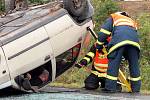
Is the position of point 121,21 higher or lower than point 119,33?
higher

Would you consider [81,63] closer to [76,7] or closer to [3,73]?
[76,7]

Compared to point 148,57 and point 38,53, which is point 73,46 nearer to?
point 38,53

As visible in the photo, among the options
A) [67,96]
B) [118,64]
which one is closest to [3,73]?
[67,96]

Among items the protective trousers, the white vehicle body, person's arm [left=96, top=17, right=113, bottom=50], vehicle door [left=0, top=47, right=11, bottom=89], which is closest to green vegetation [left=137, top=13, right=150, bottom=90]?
the protective trousers

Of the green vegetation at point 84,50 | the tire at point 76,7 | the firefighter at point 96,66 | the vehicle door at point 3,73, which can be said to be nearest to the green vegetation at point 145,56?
the green vegetation at point 84,50

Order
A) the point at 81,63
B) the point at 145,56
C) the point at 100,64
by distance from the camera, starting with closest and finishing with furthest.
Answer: the point at 100,64
the point at 81,63
the point at 145,56

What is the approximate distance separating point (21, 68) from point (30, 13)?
4.19 ft

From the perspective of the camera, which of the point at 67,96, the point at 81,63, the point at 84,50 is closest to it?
the point at 67,96

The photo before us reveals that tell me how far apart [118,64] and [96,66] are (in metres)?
0.53

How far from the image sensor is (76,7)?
7.42 metres

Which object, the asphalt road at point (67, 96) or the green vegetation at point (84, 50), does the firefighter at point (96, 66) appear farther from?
the asphalt road at point (67, 96)

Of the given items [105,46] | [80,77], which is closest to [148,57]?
[80,77]

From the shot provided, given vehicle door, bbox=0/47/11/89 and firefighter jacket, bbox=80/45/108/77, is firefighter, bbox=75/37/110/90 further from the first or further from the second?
vehicle door, bbox=0/47/11/89

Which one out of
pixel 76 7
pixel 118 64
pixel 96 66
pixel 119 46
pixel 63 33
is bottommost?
pixel 96 66
